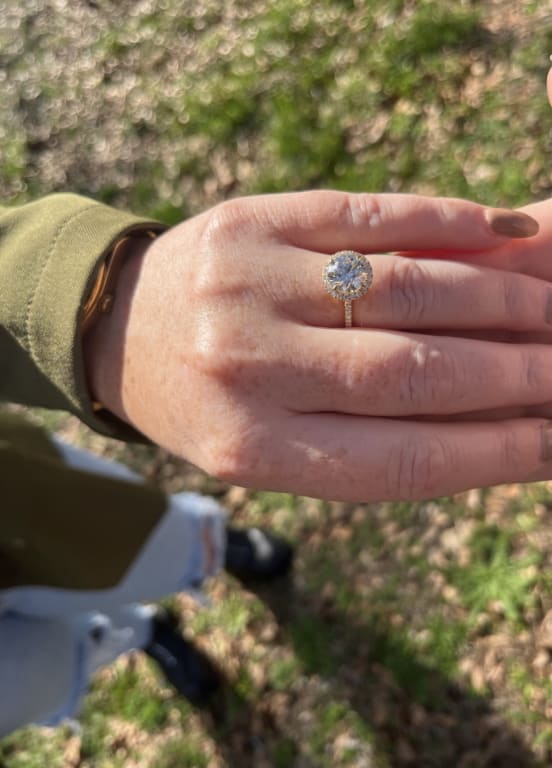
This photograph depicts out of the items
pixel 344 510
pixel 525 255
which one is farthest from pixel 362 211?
pixel 344 510

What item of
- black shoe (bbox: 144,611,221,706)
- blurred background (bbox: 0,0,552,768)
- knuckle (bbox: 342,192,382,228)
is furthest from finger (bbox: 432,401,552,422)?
black shoe (bbox: 144,611,221,706)

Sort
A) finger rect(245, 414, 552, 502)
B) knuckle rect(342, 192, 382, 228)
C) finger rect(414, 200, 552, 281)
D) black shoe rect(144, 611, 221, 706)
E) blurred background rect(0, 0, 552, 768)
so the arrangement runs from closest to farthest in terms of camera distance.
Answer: finger rect(245, 414, 552, 502) → knuckle rect(342, 192, 382, 228) → finger rect(414, 200, 552, 281) → blurred background rect(0, 0, 552, 768) → black shoe rect(144, 611, 221, 706)

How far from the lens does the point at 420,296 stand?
4.36 feet

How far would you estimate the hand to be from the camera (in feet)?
4.17

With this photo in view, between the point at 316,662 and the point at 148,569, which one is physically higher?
the point at 148,569

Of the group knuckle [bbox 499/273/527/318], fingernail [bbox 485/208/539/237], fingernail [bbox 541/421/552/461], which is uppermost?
fingernail [bbox 485/208/539/237]

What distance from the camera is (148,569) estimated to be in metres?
2.60

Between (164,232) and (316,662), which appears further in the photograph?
(316,662)

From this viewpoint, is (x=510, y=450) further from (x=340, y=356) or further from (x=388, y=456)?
(x=340, y=356)

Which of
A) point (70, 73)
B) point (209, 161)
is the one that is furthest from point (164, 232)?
point (70, 73)

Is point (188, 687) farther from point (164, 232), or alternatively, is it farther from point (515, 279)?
point (515, 279)

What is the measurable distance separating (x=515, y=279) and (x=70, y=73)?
14.9 feet

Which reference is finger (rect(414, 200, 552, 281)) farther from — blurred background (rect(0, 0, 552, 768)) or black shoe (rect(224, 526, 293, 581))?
black shoe (rect(224, 526, 293, 581))

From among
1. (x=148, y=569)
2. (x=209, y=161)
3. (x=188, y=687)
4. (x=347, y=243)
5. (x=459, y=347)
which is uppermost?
(x=347, y=243)
